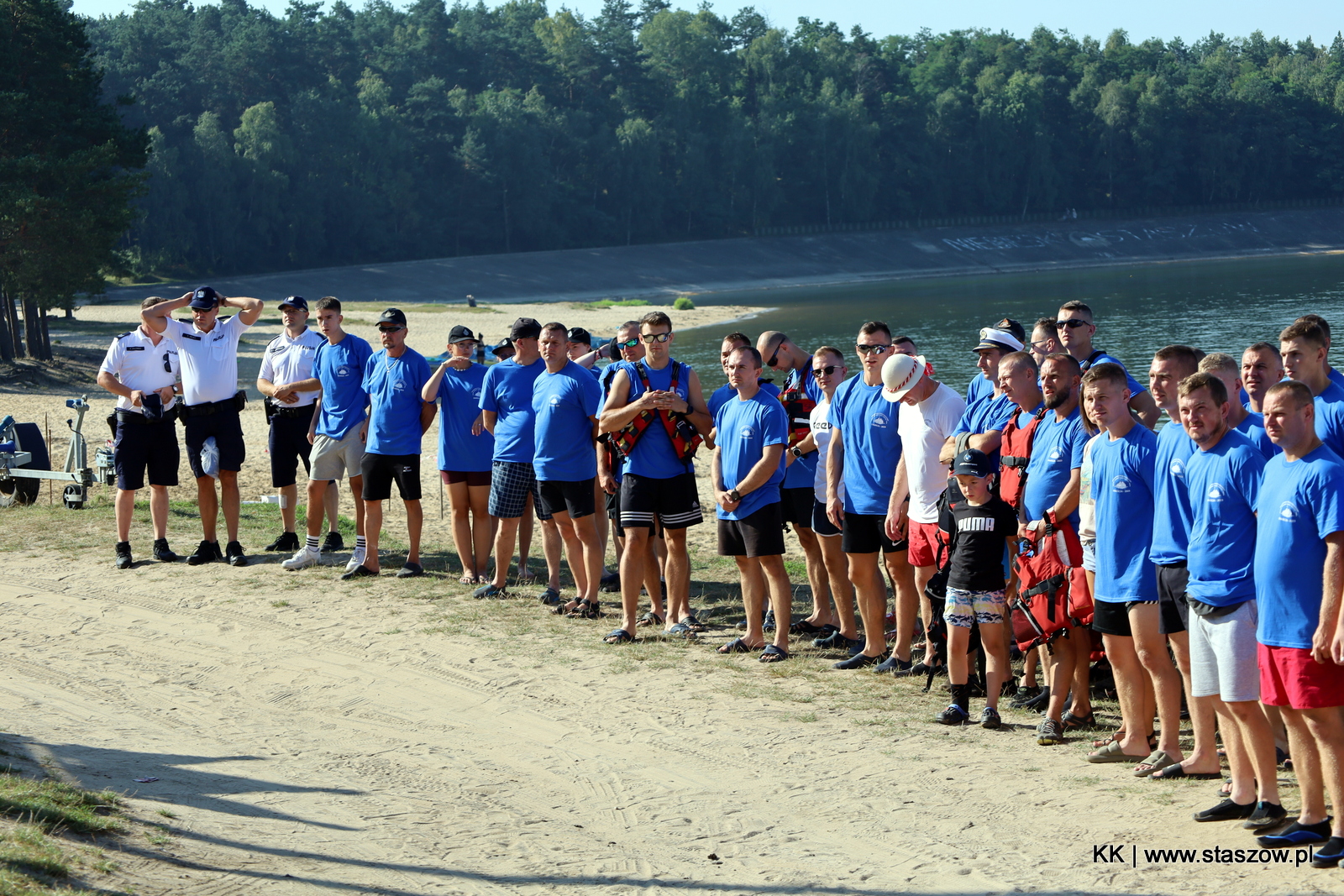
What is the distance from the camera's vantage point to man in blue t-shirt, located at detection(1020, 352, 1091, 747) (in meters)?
6.23

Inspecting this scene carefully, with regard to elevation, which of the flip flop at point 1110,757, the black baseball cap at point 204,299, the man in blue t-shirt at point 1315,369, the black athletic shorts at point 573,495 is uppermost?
the black baseball cap at point 204,299

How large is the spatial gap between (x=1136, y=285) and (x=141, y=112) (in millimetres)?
59773

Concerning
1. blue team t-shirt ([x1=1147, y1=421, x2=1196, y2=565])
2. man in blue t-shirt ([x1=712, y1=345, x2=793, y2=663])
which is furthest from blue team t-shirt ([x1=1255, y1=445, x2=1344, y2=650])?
man in blue t-shirt ([x1=712, y1=345, x2=793, y2=663])

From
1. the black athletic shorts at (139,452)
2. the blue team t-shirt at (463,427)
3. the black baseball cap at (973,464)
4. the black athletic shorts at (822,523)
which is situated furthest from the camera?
the black athletic shorts at (139,452)

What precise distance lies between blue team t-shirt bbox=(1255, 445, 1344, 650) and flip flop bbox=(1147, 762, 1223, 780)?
1235 millimetres

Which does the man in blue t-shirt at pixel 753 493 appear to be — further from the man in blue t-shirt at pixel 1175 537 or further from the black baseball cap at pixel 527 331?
the man in blue t-shirt at pixel 1175 537

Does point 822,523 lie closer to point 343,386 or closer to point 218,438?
point 343,386

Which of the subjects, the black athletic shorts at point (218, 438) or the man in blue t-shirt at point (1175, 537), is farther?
the black athletic shorts at point (218, 438)

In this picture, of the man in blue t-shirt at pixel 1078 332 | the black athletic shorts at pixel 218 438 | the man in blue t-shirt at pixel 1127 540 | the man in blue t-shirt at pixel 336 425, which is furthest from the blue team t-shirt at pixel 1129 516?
the black athletic shorts at pixel 218 438

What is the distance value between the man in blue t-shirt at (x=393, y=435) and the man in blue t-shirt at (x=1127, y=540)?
5661 mm

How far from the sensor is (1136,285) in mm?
71375

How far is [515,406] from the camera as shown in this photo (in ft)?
30.3

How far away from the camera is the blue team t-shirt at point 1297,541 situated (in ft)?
14.5

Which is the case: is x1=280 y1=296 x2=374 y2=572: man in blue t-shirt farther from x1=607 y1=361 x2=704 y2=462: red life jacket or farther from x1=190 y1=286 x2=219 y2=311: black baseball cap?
x1=607 y1=361 x2=704 y2=462: red life jacket
